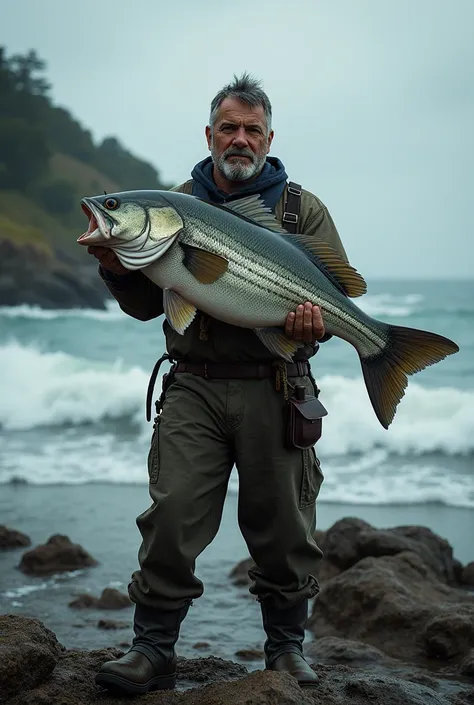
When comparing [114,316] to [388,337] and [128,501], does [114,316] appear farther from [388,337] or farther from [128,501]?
[388,337]

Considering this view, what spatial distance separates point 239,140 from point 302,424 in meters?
1.26

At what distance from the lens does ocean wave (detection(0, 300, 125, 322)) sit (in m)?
36.9

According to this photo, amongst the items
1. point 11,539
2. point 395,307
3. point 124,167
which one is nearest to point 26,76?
point 124,167

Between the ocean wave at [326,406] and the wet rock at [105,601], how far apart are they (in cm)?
629

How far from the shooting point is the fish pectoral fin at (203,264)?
145 inches

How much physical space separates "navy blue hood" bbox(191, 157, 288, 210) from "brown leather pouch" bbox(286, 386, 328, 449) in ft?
2.95

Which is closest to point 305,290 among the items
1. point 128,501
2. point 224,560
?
point 224,560

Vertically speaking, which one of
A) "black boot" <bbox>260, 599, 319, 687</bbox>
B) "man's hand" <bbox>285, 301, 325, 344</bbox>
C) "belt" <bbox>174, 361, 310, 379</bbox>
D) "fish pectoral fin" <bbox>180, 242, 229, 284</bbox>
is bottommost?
"black boot" <bbox>260, 599, 319, 687</bbox>

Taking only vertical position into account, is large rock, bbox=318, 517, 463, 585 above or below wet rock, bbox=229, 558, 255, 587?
above

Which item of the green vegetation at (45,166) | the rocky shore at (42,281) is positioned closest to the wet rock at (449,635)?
the rocky shore at (42,281)

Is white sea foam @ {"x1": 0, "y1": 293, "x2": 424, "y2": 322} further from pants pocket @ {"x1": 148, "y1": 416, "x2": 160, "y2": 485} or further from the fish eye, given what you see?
the fish eye

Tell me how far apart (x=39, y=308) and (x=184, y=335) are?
131 feet

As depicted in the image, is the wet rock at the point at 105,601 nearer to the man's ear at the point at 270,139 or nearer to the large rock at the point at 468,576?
the large rock at the point at 468,576

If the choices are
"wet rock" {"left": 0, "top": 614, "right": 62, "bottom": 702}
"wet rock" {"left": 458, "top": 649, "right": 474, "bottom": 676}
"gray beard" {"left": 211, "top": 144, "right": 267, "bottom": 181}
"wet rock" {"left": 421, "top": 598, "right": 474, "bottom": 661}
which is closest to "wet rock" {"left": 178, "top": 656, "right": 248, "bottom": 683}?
"wet rock" {"left": 0, "top": 614, "right": 62, "bottom": 702}
